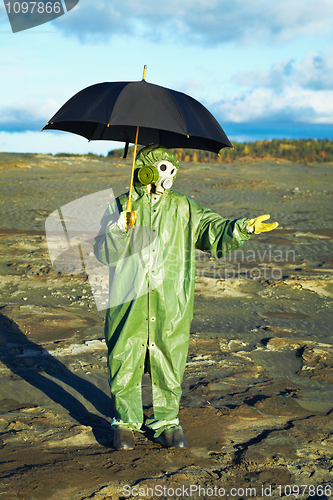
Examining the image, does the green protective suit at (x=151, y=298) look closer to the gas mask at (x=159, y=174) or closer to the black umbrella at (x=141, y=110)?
the gas mask at (x=159, y=174)

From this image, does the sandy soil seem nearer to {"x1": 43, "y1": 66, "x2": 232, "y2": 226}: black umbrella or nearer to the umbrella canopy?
{"x1": 43, "y1": 66, "x2": 232, "y2": 226}: black umbrella

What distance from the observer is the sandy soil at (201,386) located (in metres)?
2.59

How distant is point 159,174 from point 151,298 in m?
0.81

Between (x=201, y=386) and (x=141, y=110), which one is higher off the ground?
(x=141, y=110)

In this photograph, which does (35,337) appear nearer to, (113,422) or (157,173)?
(113,422)

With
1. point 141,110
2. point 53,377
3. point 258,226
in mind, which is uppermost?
point 141,110

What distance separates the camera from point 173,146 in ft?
11.7

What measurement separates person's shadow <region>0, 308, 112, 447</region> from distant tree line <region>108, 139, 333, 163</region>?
26.5m

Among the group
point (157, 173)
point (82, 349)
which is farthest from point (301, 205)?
point (157, 173)

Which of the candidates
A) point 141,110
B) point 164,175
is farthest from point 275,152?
point 141,110

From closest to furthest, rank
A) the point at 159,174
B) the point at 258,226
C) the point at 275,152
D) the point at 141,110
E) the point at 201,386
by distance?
the point at 141,110, the point at 258,226, the point at 159,174, the point at 201,386, the point at 275,152

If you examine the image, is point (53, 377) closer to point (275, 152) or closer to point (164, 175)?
point (164, 175)

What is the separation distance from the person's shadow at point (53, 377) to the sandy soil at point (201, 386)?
0.05 feet

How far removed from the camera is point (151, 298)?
114 inches
